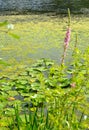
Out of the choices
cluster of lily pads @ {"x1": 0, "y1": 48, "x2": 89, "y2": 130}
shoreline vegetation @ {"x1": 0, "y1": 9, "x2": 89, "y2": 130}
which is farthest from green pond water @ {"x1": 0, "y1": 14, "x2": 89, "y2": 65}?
cluster of lily pads @ {"x1": 0, "y1": 48, "x2": 89, "y2": 130}

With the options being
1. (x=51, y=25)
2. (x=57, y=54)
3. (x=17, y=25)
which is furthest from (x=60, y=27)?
(x=57, y=54)

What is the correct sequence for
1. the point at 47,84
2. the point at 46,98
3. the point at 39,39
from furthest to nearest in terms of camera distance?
1. the point at 39,39
2. the point at 47,84
3. the point at 46,98

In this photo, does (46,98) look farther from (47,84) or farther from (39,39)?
(39,39)

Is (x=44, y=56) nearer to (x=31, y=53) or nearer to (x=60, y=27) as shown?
(x=31, y=53)

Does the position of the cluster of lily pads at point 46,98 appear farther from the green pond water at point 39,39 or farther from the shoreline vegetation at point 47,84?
the green pond water at point 39,39

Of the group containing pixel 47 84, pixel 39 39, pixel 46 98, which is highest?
pixel 46 98

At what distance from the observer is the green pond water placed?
5615mm

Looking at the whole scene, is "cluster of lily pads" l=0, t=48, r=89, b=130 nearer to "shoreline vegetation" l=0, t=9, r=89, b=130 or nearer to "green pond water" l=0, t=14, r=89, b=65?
"shoreline vegetation" l=0, t=9, r=89, b=130

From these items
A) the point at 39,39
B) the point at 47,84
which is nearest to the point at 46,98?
the point at 47,84

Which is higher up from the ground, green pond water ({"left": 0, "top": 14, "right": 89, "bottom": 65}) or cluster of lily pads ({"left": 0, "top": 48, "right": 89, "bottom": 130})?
cluster of lily pads ({"left": 0, "top": 48, "right": 89, "bottom": 130})

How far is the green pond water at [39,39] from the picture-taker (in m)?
5.62

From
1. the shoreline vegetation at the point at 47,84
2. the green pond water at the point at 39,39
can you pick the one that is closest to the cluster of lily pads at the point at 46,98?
the shoreline vegetation at the point at 47,84

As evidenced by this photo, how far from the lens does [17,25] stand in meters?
8.59

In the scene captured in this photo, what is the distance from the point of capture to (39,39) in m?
6.93
